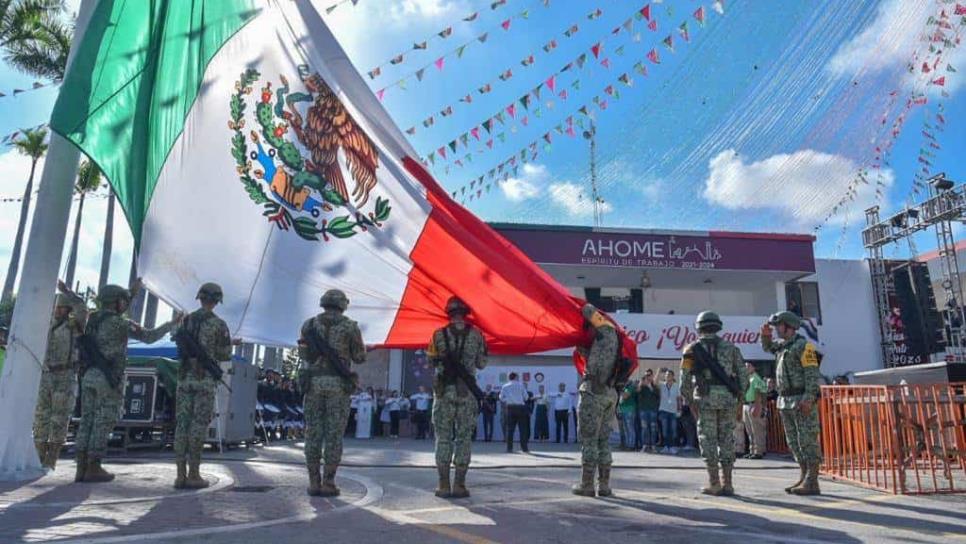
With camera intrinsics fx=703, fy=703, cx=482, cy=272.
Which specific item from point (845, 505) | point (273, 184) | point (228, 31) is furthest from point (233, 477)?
point (845, 505)

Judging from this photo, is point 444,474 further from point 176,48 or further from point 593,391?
point 176,48

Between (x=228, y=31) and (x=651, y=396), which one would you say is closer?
(x=228, y=31)

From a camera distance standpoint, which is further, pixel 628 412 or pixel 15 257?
pixel 15 257

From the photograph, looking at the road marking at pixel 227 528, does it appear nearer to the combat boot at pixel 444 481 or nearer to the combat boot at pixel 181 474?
the combat boot at pixel 444 481

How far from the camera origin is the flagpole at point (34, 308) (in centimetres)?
714

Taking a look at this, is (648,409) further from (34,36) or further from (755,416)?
(34,36)

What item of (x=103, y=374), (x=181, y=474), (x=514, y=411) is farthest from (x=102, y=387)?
(x=514, y=411)

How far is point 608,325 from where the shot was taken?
7059 mm

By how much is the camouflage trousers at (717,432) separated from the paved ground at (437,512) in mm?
423

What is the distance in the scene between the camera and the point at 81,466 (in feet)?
23.1

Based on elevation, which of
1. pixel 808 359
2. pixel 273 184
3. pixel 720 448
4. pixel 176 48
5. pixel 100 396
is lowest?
pixel 720 448

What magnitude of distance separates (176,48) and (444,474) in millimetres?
4938

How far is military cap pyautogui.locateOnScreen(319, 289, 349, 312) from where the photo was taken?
6.66 metres

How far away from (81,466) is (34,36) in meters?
16.8
